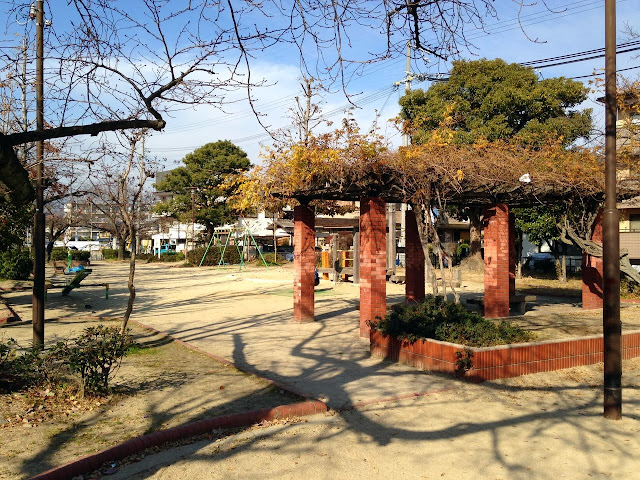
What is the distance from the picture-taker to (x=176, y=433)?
17.0ft

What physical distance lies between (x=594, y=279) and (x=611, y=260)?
29.4 ft

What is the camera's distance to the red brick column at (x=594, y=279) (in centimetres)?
1391

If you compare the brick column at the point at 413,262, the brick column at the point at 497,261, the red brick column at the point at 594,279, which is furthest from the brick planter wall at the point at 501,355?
the red brick column at the point at 594,279

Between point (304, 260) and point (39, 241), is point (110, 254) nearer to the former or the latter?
point (304, 260)

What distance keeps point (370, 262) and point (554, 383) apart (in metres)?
4.02

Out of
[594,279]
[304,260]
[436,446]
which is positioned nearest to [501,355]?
[436,446]

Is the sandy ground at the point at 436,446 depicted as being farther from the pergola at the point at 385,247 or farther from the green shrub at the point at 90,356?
the pergola at the point at 385,247

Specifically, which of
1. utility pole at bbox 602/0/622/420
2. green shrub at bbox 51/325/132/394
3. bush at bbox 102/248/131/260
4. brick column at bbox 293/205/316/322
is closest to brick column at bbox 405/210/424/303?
brick column at bbox 293/205/316/322

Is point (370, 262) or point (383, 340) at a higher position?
point (370, 262)

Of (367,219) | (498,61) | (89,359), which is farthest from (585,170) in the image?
(498,61)

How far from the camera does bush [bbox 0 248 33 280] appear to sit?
Answer: 71.4ft

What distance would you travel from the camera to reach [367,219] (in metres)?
10.6

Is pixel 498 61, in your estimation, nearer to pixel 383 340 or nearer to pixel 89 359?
pixel 383 340

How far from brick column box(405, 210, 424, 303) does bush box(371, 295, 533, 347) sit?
15.1ft
